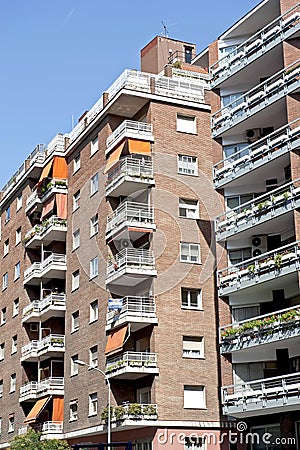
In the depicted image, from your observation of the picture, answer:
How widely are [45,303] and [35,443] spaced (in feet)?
30.9

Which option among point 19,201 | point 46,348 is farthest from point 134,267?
point 19,201

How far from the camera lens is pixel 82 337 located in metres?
48.5

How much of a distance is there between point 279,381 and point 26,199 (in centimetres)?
3094

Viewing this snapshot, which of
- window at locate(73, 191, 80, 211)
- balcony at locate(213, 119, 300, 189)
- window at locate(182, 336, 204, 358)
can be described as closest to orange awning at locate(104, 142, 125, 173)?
balcony at locate(213, 119, 300, 189)

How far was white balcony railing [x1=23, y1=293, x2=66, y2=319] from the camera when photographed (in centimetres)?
5250

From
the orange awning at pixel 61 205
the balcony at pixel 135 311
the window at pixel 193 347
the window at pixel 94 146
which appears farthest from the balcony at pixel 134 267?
the orange awning at pixel 61 205

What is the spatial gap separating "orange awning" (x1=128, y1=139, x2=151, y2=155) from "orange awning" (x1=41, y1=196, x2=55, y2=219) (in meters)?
11.9

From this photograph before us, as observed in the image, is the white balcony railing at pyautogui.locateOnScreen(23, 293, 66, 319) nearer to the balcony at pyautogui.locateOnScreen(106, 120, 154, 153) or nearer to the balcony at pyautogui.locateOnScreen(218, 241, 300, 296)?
the balcony at pyautogui.locateOnScreen(106, 120, 154, 153)

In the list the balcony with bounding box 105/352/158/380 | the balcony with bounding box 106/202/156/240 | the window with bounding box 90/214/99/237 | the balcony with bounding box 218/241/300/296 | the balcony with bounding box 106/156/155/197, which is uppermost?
the balcony with bounding box 106/156/155/197

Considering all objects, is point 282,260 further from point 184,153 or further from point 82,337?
point 82,337

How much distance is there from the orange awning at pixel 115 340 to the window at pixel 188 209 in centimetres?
732

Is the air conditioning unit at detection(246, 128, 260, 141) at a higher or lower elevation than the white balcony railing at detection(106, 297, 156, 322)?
higher

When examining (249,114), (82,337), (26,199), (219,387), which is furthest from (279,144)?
(26,199)

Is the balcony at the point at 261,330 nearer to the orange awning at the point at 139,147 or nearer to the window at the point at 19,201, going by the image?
the orange awning at the point at 139,147
